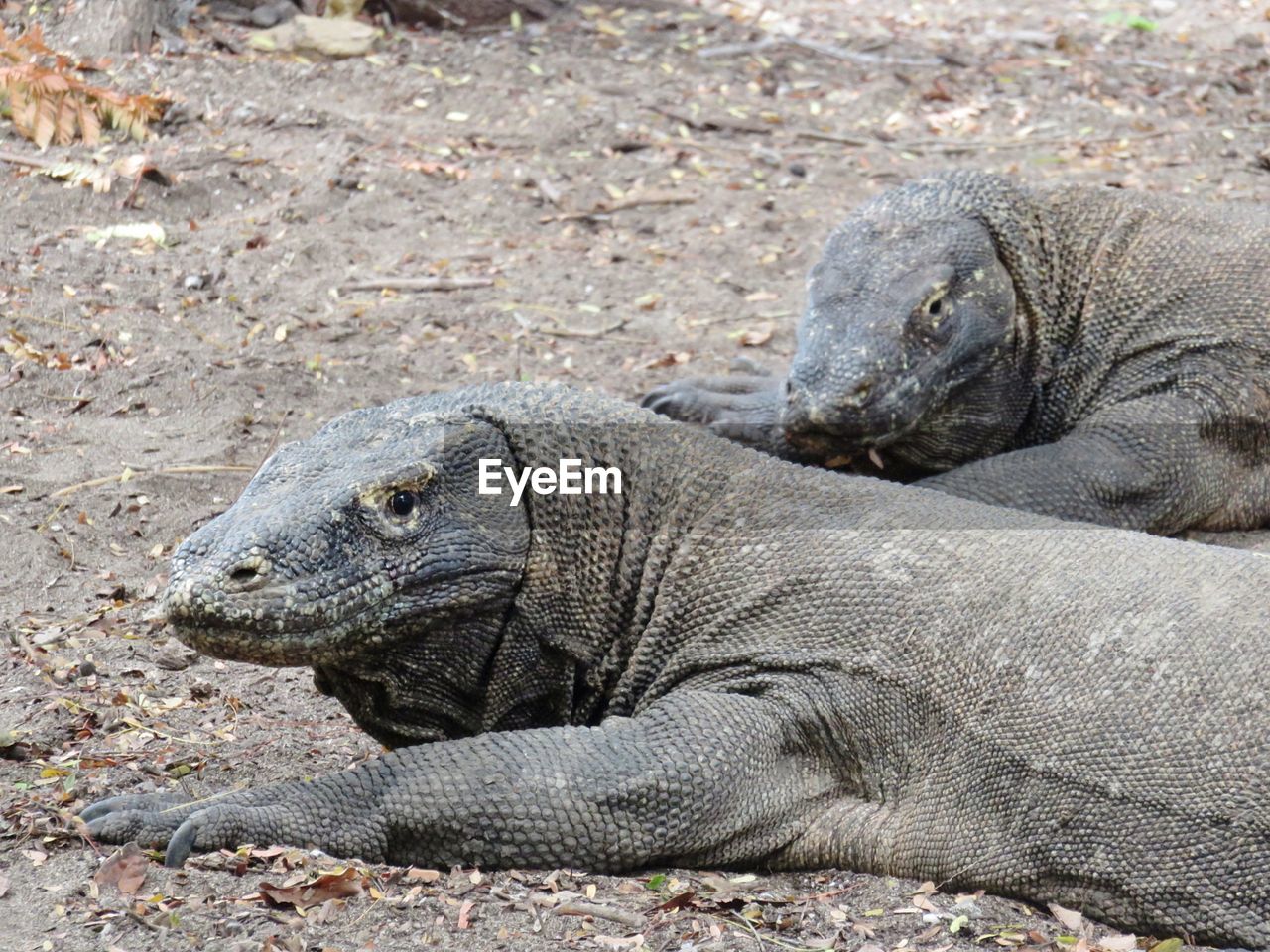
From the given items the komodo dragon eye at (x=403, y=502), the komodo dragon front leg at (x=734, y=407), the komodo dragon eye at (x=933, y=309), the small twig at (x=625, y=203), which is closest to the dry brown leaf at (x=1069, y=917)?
the komodo dragon eye at (x=403, y=502)

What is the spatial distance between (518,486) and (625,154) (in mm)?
5399

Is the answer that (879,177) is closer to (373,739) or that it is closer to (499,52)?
(499,52)

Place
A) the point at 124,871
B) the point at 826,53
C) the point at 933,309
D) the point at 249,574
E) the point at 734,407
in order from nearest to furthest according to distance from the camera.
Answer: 1. the point at 124,871
2. the point at 249,574
3. the point at 933,309
4. the point at 734,407
5. the point at 826,53

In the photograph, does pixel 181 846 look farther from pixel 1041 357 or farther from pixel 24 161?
pixel 24 161

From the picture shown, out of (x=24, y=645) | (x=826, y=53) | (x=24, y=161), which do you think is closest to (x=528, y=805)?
(x=24, y=645)

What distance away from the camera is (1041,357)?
6.06 m

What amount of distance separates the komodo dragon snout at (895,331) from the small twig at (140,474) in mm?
1916

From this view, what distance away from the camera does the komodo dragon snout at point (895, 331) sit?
555cm

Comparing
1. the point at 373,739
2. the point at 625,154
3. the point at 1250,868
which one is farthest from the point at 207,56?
the point at 1250,868

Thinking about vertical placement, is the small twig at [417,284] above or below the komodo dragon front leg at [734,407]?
below

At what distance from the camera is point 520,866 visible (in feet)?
12.0

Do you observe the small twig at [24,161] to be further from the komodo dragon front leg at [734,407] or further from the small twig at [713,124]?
the komodo dragon front leg at [734,407]

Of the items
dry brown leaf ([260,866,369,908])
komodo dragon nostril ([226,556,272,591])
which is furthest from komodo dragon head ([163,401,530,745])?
dry brown leaf ([260,866,369,908])

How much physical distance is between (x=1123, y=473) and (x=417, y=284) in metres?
3.29
